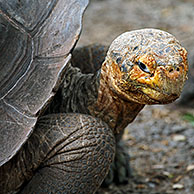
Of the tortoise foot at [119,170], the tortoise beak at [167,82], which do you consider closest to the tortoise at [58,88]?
the tortoise beak at [167,82]

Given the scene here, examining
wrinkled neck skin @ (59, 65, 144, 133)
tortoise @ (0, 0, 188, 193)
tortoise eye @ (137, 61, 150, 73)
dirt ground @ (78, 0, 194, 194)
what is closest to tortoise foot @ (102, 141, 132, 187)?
dirt ground @ (78, 0, 194, 194)

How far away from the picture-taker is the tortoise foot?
3.28 meters

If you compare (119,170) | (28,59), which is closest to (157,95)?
(28,59)

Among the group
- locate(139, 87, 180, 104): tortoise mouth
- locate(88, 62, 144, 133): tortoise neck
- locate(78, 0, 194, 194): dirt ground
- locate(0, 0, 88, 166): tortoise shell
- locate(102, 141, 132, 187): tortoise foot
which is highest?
locate(0, 0, 88, 166): tortoise shell

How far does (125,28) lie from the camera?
25.0 feet

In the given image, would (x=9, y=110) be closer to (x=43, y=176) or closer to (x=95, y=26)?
(x=43, y=176)

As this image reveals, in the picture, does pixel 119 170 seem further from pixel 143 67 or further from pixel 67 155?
pixel 143 67

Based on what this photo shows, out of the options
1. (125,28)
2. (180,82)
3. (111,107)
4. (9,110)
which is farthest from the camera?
(125,28)

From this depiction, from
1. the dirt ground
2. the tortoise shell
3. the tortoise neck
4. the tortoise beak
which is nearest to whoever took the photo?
the tortoise beak

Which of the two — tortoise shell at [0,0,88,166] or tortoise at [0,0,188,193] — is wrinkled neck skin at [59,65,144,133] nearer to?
tortoise at [0,0,188,193]

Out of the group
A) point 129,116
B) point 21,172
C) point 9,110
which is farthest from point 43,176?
point 129,116

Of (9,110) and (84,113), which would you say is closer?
(9,110)

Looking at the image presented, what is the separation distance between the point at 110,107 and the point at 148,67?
0.53m

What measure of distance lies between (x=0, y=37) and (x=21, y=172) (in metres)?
0.80
